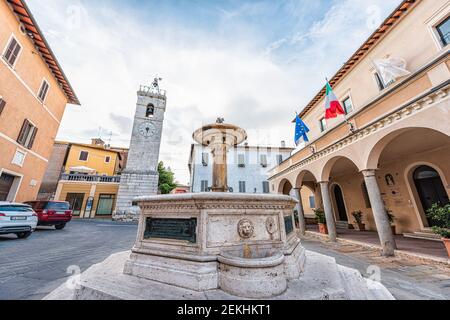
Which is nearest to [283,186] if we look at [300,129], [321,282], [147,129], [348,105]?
[300,129]

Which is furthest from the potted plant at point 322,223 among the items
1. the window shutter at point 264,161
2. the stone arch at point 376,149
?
the window shutter at point 264,161

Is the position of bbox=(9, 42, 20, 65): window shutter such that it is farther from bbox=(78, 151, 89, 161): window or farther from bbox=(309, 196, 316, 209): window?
bbox=(309, 196, 316, 209): window

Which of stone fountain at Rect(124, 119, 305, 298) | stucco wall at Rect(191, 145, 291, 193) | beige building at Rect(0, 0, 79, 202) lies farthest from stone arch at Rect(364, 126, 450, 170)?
beige building at Rect(0, 0, 79, 202)

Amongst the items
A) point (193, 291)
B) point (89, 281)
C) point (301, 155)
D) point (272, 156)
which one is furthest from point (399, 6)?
point (272, 156)

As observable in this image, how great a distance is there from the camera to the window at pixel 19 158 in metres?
10.5

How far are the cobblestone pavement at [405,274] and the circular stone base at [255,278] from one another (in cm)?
239

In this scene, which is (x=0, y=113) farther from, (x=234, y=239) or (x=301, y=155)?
(x=301, y=155)

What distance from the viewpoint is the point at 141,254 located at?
2.96 m

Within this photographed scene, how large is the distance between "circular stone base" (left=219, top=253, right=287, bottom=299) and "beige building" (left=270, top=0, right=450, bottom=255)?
5421 mm

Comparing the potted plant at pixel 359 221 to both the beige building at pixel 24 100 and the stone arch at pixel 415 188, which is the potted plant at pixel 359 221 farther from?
the beige building at pixel 24 100

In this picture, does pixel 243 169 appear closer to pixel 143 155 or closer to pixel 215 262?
pixel 143 155
